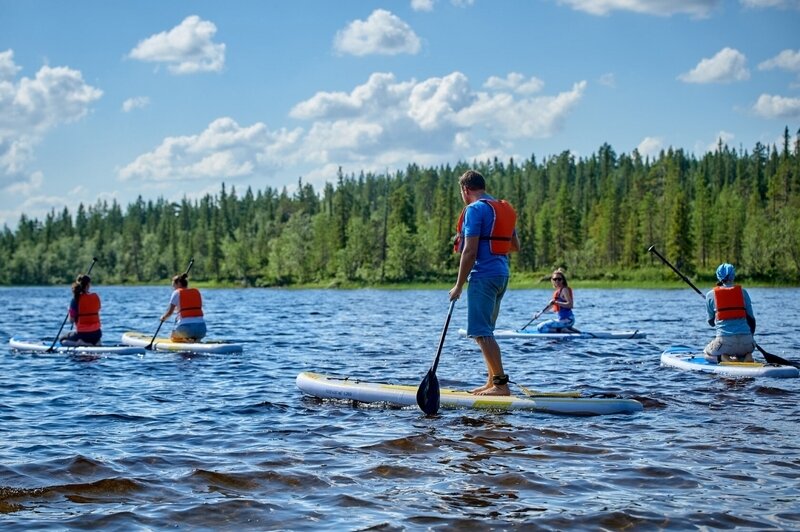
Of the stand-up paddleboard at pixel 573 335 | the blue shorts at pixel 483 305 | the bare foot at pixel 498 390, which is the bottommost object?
the stand-up paddleboard at pixel 573 335

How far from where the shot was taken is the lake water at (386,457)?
6199 millimetres

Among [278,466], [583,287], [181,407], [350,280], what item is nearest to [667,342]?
[181,407]

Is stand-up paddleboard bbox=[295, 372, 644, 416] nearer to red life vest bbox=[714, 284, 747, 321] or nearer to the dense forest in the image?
red life vest bbox=[714, 284, 747, 321]

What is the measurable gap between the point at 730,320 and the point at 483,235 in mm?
5693

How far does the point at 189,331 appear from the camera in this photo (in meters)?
18.9

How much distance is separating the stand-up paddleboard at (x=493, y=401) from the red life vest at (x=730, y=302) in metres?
4.10

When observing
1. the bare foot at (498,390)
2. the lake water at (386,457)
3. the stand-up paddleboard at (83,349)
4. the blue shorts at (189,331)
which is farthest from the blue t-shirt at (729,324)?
the stand-up paddleboard at (83,349)

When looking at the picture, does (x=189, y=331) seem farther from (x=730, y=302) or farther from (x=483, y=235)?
(x=730, y=302)

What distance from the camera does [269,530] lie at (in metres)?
5.88

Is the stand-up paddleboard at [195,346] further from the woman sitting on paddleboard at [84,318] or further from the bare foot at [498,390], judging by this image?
the bare foot at [498,390]

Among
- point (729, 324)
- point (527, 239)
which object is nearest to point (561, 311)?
point (729, 324)

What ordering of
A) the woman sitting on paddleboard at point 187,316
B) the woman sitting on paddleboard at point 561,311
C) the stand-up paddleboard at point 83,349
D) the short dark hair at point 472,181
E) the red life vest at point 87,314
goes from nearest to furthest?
the short dark hair at point 472,181 < the stand-up paddleboard at point 83,349 < the red life vest at point 87,314 < the woman sitting on paddleboard at point 187,316 < the woman sitting on paddleboard at point 561,311

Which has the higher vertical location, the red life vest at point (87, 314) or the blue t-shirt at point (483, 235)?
the blue t-shirt at point (483, 235)

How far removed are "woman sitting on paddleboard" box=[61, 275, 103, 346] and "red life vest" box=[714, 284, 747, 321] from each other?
1244cm
